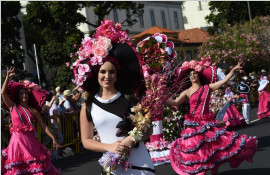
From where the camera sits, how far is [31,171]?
9.02 meters

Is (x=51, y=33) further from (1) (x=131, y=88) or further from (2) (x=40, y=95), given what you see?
(1) (x=131, y=88)

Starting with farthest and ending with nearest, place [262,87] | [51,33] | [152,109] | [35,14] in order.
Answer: [51,33] < [35,14] < [262,87] < [152,109]

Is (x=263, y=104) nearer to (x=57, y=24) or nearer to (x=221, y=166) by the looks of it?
(x=221, y=166)

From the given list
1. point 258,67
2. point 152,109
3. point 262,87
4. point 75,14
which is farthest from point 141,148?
point 258,67

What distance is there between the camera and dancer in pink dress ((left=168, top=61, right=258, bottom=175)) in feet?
27.0

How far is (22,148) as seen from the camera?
9.12 meters

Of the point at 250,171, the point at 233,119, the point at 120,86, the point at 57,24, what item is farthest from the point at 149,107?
the point at 57,24

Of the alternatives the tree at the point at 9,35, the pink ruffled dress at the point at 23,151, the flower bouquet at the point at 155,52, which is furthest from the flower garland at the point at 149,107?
the tree at the point at 9,35

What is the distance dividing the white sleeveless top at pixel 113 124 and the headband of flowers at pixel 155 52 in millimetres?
3373

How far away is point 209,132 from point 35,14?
24.4m

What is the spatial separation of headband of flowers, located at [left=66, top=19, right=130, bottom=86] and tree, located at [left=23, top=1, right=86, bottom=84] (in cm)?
2355

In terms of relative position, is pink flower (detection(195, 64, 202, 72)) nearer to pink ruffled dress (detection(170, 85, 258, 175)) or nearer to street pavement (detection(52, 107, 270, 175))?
pink ruffled dress (detection(170, 85, 258, 175))

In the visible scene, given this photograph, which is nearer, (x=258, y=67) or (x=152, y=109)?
(x=152, y=109)

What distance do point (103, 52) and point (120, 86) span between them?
0.39m
